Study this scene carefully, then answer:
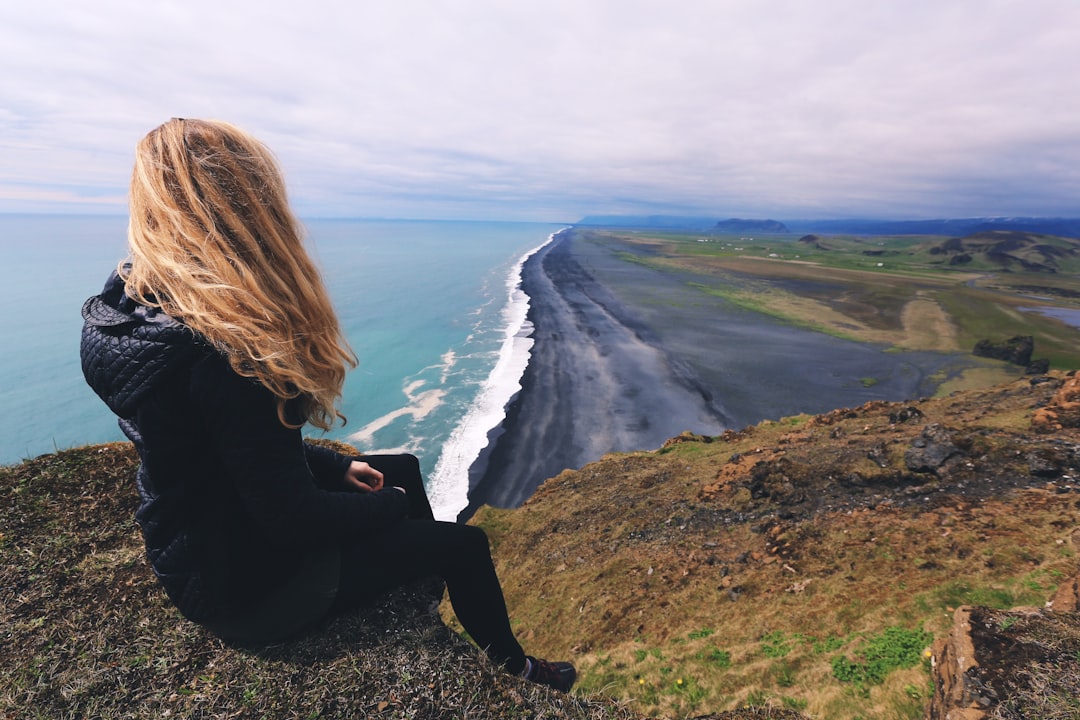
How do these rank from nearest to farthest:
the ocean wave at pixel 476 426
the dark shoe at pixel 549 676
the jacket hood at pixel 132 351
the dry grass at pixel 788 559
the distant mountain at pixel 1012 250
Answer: the jacket hood at pixel 132 351 < the dark shoe at pixel 549 676 < the dry grass at pixel 788 559 < the ocean wave at pixel 476 426 < the distant mountain at pixel 1012 250

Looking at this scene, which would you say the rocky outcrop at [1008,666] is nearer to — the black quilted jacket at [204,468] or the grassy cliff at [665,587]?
the grassy cliff at [665,587]

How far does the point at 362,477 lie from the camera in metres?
3.55

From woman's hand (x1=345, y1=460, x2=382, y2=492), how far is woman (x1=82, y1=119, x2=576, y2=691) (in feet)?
1.66

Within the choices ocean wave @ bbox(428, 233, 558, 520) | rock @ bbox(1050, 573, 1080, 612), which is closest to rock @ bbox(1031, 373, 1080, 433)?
rock @ bbox(1050, 573, 1080, 612)

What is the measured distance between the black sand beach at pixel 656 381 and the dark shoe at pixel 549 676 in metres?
14.5

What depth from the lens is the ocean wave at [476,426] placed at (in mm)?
19078

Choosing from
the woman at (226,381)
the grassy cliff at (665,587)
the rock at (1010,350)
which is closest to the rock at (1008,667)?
the grassy cliff at (665,587)

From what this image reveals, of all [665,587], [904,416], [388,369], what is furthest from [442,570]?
[388,369]

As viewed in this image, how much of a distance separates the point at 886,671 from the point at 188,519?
23.9ft

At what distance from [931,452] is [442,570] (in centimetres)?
1243

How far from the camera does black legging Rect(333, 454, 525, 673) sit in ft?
9.99

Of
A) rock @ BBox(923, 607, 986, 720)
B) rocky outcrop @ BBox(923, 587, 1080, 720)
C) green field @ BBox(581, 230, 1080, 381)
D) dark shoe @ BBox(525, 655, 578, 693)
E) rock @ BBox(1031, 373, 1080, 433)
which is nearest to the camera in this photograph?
rocky outcrop @ BBox(923, 587, 1080, 720)

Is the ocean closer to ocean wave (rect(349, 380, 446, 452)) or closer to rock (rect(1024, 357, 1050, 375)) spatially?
ocean wave (rect(349, 380, 446, 452))

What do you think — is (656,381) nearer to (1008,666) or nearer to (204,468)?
(1008,666)
